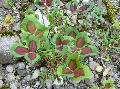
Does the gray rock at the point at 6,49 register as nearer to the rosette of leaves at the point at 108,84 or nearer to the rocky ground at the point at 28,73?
the rocky ground at the point at 28,73

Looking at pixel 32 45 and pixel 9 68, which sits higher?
pixel 32 45

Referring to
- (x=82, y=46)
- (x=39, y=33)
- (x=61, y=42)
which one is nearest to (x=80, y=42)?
(x=82, y=46)

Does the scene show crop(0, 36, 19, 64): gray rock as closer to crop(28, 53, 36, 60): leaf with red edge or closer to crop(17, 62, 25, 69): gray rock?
crop(17, 62, 25, 69): gray rock

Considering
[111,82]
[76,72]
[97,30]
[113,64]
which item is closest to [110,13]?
[97,30]

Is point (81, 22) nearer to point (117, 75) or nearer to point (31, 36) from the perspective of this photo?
point (117, 75)

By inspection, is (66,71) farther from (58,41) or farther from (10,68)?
(10,68)

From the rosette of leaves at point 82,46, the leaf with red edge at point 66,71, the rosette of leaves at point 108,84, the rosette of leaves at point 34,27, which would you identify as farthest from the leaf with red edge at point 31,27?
the rosette of leaves at point 108,84

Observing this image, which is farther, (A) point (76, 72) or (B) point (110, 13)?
(B) point (110, 13)
